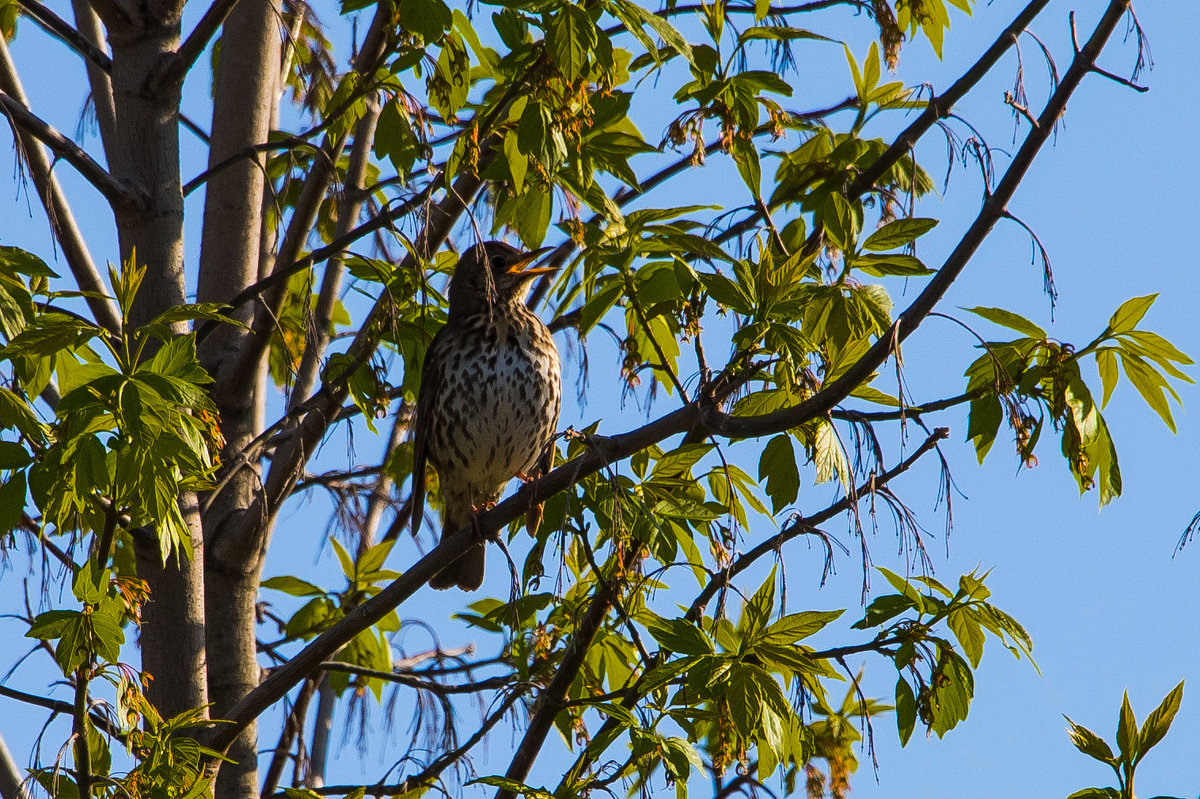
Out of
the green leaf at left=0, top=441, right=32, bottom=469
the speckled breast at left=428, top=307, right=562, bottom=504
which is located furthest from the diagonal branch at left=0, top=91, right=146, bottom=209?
the speckled breast at left=428, top=307, right=562, bottom=504

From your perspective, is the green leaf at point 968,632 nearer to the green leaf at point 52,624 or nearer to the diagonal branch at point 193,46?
the green leaf at point 52,624

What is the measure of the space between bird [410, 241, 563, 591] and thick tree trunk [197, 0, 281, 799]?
0.83 metres

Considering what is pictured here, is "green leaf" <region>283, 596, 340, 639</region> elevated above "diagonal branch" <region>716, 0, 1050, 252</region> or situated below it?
below

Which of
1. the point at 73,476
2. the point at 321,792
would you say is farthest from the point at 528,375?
the point at 73,476

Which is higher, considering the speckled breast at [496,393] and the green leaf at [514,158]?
the speckled breast at [496,393]

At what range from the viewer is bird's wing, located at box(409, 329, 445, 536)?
19.2 feet

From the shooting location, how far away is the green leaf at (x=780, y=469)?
385 centimetres

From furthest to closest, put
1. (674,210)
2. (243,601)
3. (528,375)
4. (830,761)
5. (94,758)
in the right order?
1. (528,375)
2. (243,601)
3. (830,761)
4. (674,210)
5. (94,758)

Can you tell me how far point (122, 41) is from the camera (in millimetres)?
4793

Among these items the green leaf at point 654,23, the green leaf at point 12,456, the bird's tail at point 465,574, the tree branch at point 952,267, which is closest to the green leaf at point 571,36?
the green leaf at point 654,23

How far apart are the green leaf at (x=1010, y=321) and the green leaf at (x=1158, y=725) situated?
1.00 meters

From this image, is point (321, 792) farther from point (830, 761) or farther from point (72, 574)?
point (830, 761)

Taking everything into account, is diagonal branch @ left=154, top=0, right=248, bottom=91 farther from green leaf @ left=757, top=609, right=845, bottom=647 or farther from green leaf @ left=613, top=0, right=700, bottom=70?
green leaf @ left=757, top=609, right=845, bottom=647

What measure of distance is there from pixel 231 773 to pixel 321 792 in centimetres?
36
